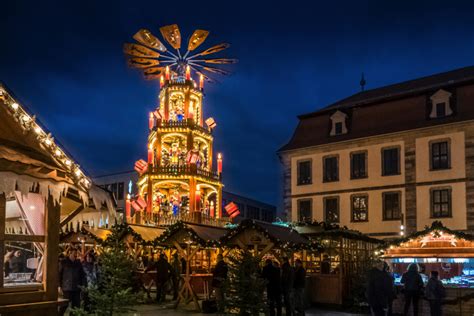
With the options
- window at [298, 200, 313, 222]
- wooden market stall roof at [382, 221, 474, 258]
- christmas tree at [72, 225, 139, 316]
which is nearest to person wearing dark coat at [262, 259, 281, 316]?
christmas tree at [72, 225, 139, 316]

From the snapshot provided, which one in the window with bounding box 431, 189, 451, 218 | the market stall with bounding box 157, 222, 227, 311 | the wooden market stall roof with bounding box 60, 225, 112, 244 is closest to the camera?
the market stall with bounding box 157, 222, 227, 311

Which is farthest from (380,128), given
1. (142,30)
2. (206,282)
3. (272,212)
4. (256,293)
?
(272,212)

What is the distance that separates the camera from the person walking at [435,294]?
16.0m

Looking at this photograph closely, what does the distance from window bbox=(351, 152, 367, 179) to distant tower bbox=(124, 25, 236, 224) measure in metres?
7.99

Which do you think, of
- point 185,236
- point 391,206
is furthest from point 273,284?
point 391,206

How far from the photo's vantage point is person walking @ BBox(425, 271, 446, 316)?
52.6ft

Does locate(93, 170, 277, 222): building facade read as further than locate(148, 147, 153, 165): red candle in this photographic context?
Yes

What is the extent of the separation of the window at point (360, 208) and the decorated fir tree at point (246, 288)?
2400 cm

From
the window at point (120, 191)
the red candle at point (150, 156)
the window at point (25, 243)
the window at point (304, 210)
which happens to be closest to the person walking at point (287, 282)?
the window at point (25, 243)

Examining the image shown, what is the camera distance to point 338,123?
38.7m

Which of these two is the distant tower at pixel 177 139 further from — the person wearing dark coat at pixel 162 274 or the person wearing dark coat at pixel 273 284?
the person wearing dark coat at pixel 273 284

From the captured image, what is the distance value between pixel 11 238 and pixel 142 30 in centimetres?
2969

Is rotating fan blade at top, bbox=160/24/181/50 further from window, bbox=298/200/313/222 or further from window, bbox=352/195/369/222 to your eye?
window, bbox=352/195/369/222

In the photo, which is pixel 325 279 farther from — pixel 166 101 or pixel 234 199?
pixel 234 199
